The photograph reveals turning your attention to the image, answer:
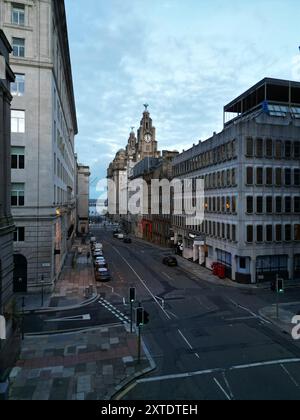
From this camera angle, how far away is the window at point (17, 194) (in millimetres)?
29297

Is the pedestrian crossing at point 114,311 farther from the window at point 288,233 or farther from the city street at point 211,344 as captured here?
the window at point 288,233

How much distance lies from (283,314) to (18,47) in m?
32.6

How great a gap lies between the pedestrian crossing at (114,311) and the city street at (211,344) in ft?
2.06

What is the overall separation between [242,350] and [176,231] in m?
40.6

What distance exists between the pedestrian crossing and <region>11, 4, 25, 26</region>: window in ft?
87.1

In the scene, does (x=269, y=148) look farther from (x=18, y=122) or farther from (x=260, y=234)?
(x=18, y=122)

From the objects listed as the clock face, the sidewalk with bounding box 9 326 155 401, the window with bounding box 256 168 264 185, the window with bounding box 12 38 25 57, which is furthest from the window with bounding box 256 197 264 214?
the clock face

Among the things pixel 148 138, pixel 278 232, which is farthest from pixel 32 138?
pixel 148 138

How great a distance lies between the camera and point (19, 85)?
2962cm

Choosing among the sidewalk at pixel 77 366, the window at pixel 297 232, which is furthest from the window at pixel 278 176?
the sidewalk at pixel 77 366

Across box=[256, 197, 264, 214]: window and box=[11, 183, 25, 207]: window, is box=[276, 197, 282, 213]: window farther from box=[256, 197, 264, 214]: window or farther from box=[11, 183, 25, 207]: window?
box=[11, 183, 25, 207]: window

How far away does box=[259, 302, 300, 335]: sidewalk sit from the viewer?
68.8ft
